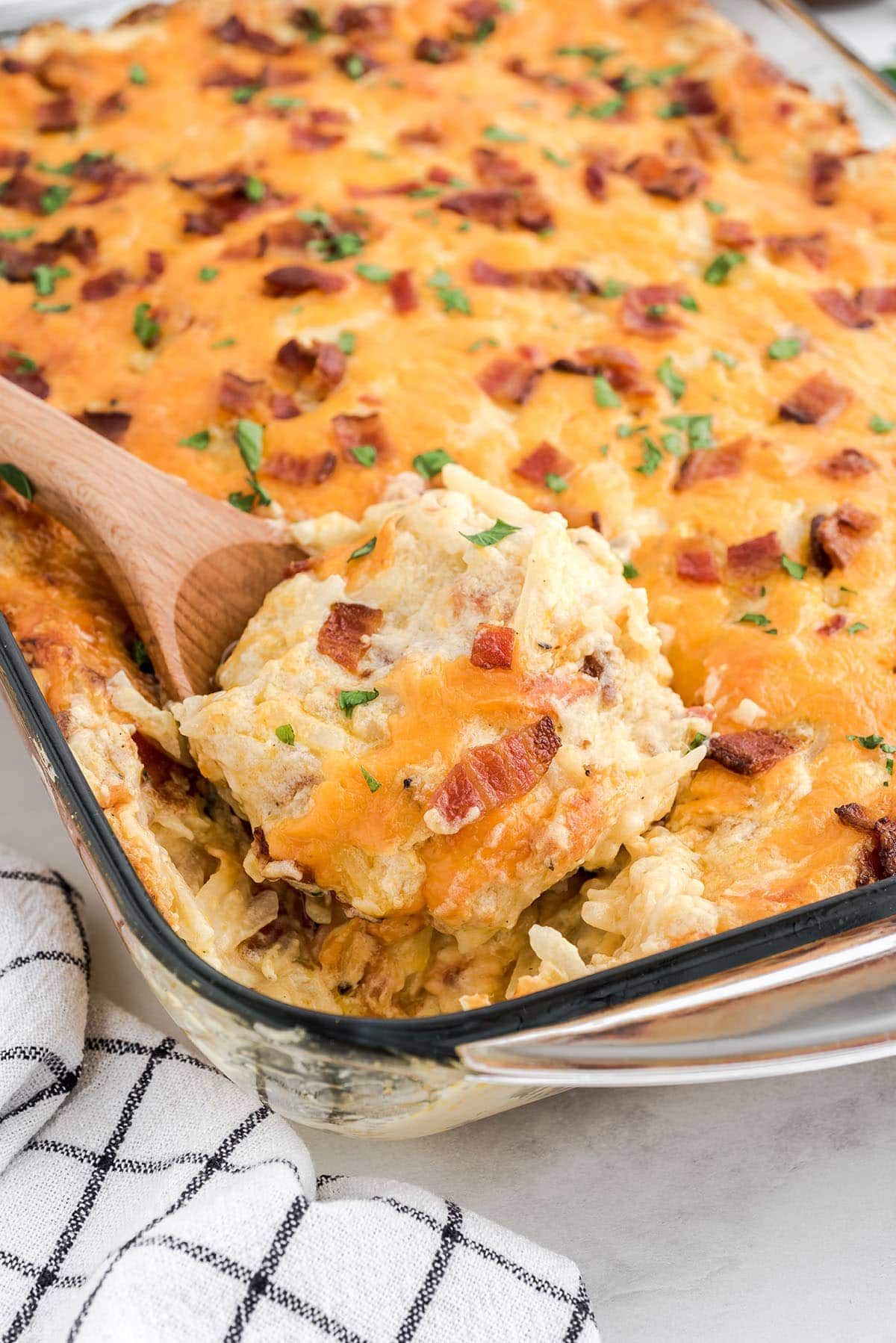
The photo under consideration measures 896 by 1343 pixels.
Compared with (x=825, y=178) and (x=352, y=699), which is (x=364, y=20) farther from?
(x=352, y=699)

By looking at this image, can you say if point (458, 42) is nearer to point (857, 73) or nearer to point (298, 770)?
point (857, 73)

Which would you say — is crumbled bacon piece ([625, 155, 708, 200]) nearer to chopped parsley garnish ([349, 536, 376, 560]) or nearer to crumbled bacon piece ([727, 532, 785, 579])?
crumbled bacon piece ([727, 532, 785, 579])

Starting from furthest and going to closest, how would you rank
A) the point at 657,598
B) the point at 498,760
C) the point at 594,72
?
the point at 594,72 → the point at 657,598 → the point at 498,760

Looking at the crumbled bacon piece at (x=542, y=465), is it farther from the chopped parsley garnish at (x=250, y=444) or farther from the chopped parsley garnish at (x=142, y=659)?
the chopped parsley garnish at (x=142, y=659)

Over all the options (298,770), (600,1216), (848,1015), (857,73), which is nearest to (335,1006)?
(298,770)

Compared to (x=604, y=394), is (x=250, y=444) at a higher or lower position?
lower

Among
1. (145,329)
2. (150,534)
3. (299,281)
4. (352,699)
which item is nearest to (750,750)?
(352,699)
